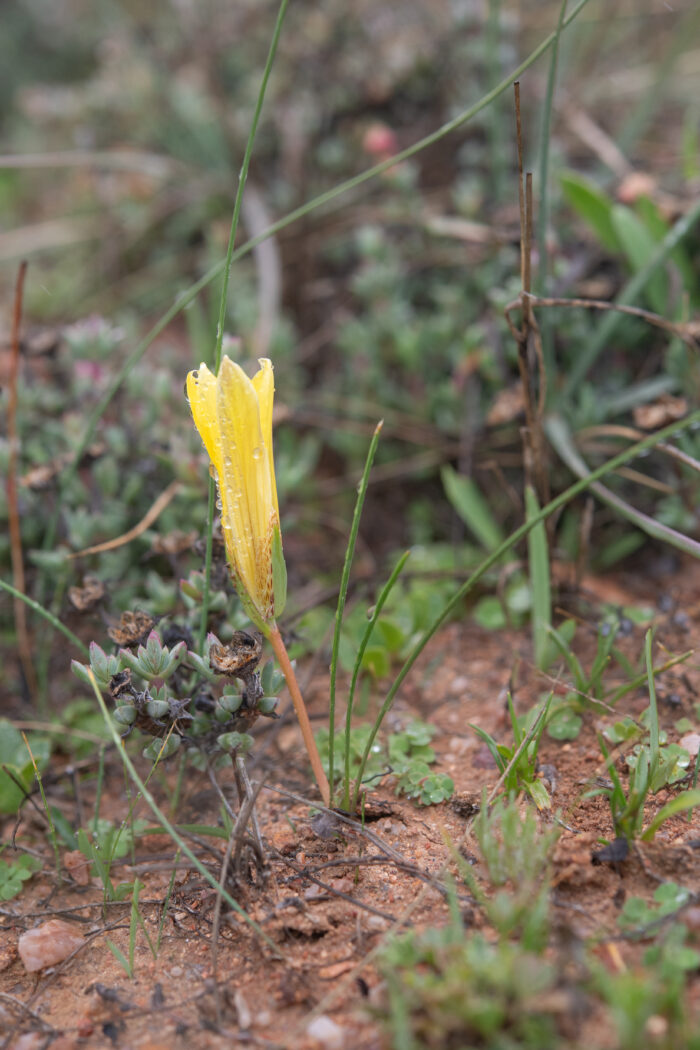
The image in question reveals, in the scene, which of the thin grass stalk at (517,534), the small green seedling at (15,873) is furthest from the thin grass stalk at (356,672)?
the small green seedling at (15,873)

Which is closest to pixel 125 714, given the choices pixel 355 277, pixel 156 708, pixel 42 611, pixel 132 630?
pixel 156 708

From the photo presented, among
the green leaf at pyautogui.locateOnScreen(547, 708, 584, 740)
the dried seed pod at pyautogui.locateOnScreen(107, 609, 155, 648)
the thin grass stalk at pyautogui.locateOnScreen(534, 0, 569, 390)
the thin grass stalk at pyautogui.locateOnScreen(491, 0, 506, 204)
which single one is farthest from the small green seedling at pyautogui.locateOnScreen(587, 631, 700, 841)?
the thin grass stalk at pyautogui.locateOnScreen(491, 0, 506, 204)

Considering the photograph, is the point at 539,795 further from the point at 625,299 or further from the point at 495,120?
the point at 495,120

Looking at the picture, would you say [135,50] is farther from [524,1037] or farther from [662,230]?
[524,1037]

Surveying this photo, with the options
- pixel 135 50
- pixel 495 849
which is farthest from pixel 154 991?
pixel 135 50

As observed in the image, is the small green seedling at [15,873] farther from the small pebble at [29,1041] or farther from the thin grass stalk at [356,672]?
the thin grass stalk at [356,672]
